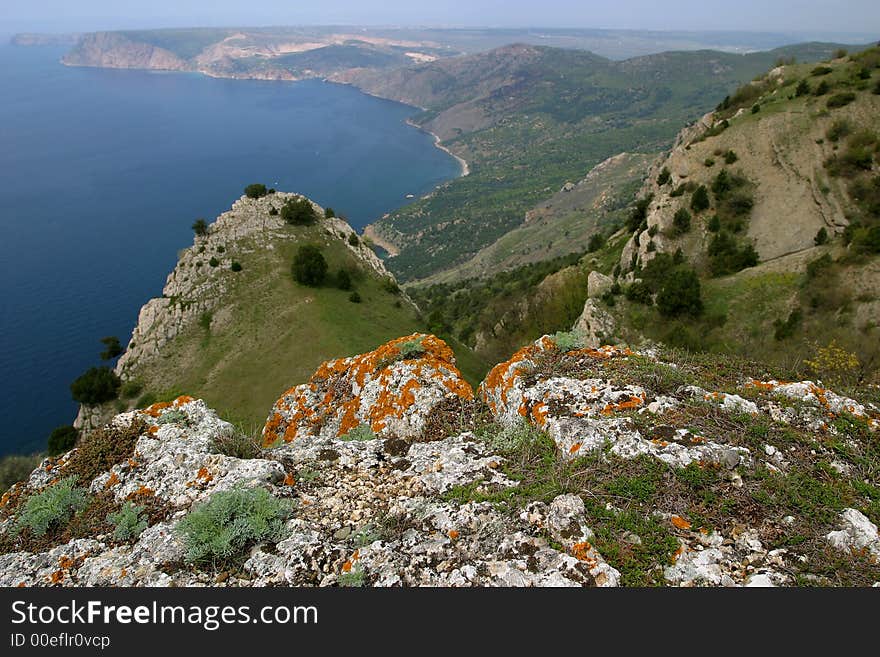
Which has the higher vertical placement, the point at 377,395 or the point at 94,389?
the point at 377,395

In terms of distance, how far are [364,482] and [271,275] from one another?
49.0 meters

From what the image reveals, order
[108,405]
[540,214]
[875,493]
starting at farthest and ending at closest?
[540,214], [108,405], [875,493]

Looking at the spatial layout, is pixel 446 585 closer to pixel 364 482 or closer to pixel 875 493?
pixel 364 482

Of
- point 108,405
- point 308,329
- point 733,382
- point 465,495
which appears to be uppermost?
point 733,382

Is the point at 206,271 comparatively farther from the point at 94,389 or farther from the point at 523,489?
the point at 523,489

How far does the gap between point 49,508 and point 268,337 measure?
128 feet

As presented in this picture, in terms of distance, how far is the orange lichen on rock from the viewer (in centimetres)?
623

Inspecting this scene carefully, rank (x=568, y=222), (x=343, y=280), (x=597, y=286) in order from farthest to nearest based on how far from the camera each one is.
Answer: (x=568, y=222) → (x=343, y=280) → (x=597, y=286)

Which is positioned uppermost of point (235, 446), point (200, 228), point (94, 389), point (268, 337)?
point (235, 446)

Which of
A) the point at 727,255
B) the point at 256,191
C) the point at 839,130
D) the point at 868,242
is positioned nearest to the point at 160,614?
the point at 868,242

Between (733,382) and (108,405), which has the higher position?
(733,382)

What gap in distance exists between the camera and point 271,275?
5272cm

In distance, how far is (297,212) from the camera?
197 feet

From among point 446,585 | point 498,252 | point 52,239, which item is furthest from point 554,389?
point 52,239
